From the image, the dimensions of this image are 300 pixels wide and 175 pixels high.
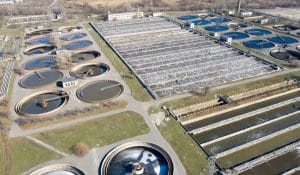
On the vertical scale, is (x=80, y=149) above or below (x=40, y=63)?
below

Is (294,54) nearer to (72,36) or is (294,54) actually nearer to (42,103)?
(42,103)

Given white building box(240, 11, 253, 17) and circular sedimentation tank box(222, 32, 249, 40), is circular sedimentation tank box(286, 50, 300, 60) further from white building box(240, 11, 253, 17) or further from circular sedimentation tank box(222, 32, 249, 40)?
white building box(240, 11, 253, 17)

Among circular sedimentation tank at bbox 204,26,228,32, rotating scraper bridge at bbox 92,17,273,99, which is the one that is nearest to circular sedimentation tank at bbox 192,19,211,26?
circular sedimentation tank at bbox 204,26,228,32

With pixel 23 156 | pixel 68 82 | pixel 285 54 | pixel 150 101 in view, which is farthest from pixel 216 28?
pixel 23 156

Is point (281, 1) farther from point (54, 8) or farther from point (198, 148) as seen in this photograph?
point (198, 148)

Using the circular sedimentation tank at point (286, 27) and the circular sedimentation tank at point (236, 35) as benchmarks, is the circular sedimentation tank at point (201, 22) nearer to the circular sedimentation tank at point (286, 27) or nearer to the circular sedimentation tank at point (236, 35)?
the circular sedimentation tank at point (236, 35)
